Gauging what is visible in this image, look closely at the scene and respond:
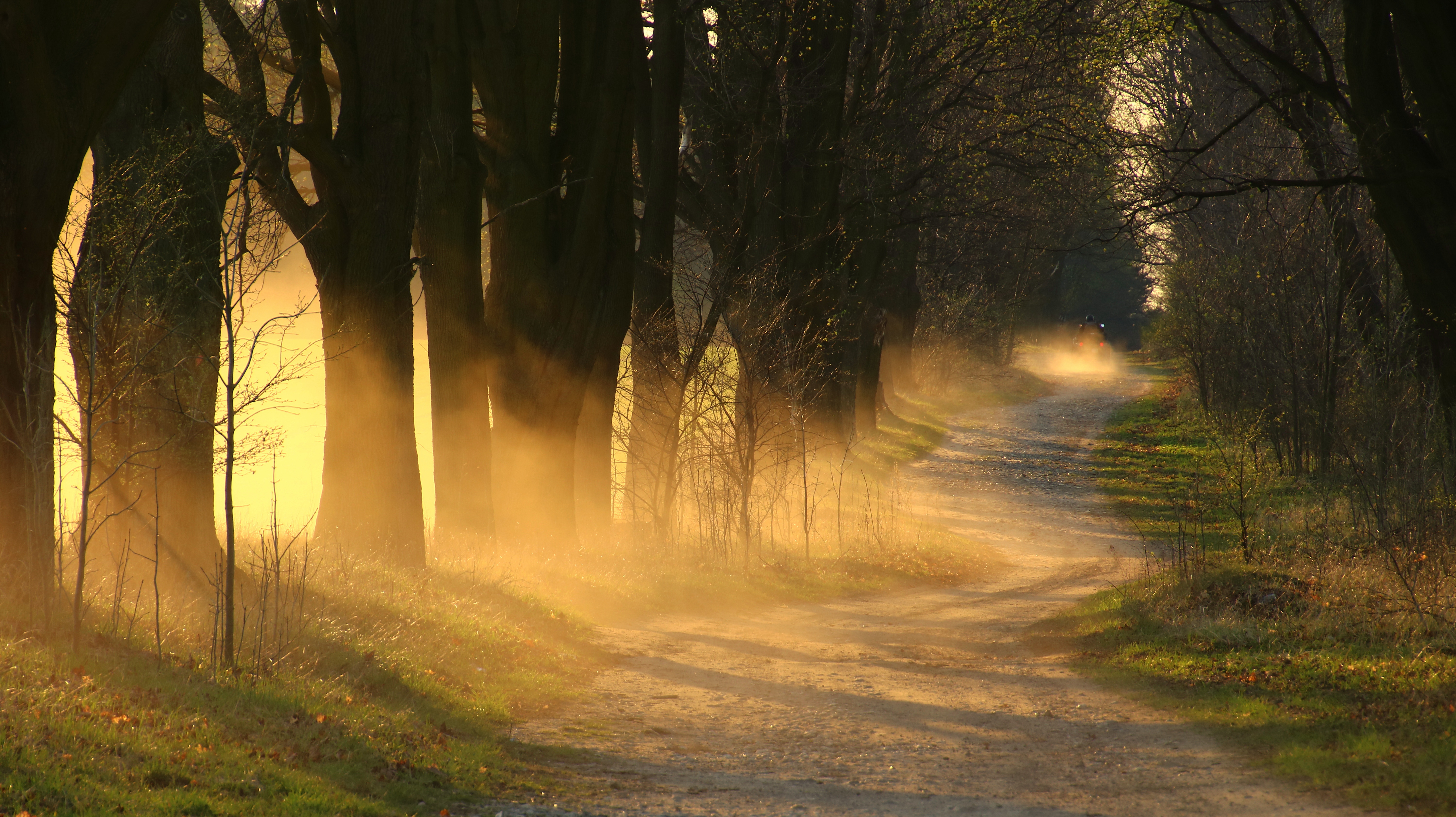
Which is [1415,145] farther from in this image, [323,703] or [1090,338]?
[1090,338]

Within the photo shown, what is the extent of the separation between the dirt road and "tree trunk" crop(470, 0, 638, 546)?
298 centimetres

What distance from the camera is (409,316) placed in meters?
12.1

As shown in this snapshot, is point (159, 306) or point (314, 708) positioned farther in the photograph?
point (159, 306)

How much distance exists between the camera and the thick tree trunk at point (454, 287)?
41.4 feet

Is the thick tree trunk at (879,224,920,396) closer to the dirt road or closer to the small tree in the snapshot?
the dirt road

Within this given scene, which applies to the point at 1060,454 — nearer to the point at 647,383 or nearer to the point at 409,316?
the point at 647,383

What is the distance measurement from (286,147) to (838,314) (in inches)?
584

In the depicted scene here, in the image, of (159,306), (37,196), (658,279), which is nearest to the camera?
(37,196)

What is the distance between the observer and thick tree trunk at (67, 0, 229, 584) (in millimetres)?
8617

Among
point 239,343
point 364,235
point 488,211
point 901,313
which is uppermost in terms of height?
point 901,313

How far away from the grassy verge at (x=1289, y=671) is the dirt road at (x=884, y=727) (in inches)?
13.2

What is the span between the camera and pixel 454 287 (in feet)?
42.5

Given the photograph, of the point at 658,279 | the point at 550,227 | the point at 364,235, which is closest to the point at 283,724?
the point at 364,235

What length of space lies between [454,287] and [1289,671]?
9.11m
